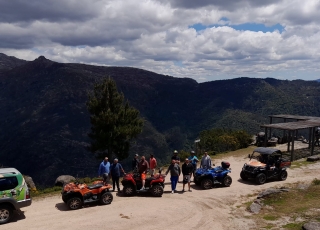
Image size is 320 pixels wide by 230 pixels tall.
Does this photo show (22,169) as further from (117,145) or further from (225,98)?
(225,98)

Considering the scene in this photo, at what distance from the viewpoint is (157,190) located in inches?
565

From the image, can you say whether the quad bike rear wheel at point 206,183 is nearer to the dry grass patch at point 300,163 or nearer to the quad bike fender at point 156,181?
the quad bike fender at point 156,181

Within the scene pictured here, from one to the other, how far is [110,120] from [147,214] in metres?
12.5

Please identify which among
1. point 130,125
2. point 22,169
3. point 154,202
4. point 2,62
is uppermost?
point 2,62

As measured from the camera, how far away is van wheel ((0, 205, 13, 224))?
1098cm

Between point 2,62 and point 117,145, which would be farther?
point 2,62

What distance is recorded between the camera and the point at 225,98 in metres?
156

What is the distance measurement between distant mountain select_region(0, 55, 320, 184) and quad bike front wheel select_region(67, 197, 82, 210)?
209 ft

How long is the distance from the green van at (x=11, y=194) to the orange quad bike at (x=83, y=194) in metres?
1.53

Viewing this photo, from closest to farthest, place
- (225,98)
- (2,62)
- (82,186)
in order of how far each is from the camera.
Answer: (82,186), (225,98), (2,62)

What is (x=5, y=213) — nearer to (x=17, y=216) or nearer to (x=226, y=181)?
(x=17, y=216)

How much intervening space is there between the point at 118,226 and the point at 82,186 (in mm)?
2955

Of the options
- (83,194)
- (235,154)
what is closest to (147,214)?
(83,194)

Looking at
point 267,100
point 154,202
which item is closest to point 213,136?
point 154,202
